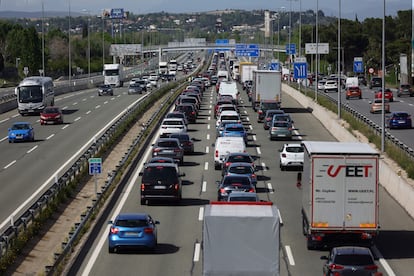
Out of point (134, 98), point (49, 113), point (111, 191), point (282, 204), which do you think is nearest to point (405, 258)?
point (282, 204)

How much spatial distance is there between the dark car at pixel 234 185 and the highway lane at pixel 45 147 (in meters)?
7.53

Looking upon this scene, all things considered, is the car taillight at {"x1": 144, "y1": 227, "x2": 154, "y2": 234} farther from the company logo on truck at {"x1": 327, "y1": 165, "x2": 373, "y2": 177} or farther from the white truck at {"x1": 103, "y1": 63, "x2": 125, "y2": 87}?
the white truck at {"x1": 103, "y1": 63, "x2": 125, "y2": 87}

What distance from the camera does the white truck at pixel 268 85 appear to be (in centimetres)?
7488

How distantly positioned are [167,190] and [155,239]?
835 centimetres

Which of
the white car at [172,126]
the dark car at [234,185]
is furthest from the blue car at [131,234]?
the white car at [172,126]

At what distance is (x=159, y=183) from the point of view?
35.6 meters

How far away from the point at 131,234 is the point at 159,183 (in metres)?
8.80

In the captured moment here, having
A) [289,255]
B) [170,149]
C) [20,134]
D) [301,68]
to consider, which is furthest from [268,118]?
[289,255]

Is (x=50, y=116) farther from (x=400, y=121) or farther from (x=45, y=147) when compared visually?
(x=400, y=121)

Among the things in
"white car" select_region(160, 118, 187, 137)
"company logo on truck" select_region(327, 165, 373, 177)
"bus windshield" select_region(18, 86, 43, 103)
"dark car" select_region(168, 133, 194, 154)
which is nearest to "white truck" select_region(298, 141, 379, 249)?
"company logo on truck" select_region(327, 165, 373, 177)

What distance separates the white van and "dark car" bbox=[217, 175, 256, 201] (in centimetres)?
984

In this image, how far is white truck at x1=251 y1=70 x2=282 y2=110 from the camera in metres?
74.9

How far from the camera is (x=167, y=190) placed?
3566cm

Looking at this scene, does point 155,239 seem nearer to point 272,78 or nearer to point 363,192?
point 363,192
